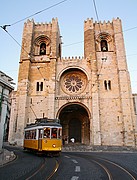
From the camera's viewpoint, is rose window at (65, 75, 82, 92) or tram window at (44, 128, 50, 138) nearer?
tram window at (44, 128, 50, 138)

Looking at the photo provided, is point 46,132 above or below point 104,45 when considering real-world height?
below

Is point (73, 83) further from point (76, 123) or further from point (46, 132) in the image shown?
point (46, 132)

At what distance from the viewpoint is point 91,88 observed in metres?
20.3

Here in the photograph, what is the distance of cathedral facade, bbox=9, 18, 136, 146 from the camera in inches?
746

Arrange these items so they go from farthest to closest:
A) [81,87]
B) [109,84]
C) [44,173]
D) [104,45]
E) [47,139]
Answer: [104,45] < [81,87] < [109,84] < [47,139] < [44,173]

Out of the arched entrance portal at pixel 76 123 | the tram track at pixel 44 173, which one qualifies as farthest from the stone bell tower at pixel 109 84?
the tram track at pixel 44 173

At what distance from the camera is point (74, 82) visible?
2262 cm

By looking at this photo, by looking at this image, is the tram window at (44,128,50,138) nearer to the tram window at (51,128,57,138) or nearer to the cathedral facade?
the tram window at (51,128,57,138)

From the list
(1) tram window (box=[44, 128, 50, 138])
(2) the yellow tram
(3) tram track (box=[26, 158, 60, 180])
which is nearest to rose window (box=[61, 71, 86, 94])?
(2) the yellow tram

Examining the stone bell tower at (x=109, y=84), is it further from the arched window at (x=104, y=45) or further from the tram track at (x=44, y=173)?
the tram track at (x=44, y=173)

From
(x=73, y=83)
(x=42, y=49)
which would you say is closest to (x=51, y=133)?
(x=73, y=83)

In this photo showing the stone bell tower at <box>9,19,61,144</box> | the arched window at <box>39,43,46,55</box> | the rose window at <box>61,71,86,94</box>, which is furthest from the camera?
the arched window at <box>39,43,46,55</box>

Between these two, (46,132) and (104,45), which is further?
(104,45)

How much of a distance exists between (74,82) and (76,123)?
5860 millimetres
